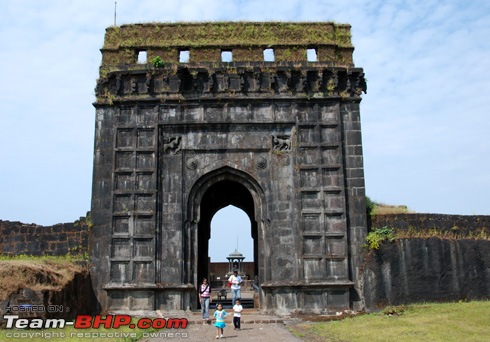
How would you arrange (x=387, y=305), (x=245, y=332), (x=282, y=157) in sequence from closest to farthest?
(x=245, y=332) < (x=387, y=305) < (x=282, y=157)

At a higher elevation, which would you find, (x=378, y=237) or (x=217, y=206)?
(x=217, y=206)

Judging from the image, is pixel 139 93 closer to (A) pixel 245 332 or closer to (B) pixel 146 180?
(B) pixel 146 180

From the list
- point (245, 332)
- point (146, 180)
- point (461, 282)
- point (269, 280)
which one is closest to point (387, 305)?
point (461, 282)

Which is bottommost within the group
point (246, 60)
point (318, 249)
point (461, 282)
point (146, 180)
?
point (461, 282)

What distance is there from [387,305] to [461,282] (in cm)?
308

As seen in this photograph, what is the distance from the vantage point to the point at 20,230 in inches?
806

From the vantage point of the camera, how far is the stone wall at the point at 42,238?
20062 millimetres

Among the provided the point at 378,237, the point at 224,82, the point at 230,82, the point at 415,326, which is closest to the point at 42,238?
the point at 224,82

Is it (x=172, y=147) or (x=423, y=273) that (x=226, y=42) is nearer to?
(x=172, y=147)

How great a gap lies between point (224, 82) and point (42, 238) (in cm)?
962

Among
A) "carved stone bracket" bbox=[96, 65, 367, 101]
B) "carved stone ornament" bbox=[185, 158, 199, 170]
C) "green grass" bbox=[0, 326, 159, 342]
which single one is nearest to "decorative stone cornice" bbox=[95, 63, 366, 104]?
"carved stone bracket" bbox=[96, 65, 367, 101]

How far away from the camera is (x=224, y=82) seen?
68.1ft

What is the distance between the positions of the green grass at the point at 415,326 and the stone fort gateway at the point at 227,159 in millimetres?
2396

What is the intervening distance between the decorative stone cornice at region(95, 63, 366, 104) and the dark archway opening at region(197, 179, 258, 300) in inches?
198
